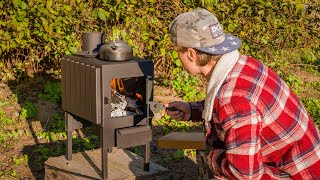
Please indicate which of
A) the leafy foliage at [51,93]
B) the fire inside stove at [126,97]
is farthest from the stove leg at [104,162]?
the leafy foliage at [51,93]

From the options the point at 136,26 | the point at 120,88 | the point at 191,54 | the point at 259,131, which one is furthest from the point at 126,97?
the point at 136,26

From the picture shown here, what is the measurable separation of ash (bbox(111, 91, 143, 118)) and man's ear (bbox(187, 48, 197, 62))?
1.28 metres

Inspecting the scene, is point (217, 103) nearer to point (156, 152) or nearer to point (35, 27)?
point (156, 152)

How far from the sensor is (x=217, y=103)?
9.61 feet

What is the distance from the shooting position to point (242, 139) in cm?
283

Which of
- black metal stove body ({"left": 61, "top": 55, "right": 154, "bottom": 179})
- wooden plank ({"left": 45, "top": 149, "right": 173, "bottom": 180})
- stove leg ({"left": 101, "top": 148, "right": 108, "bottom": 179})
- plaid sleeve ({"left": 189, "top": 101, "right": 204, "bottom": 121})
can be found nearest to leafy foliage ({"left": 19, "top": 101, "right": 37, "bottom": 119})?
wooden plank ({"left": 45, "top": 149, "right": 173, "bottom": 180})

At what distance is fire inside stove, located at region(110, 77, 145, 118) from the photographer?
14.1ft

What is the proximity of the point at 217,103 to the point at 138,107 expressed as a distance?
1.50m

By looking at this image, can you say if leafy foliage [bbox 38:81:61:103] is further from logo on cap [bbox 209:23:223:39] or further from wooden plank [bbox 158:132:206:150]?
logo on cap [bbox 209:23:223:39]

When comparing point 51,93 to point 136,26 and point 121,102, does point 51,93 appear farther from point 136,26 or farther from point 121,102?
point 121,102

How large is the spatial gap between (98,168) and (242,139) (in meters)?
1.92

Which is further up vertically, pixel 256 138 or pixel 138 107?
pixel 256 138

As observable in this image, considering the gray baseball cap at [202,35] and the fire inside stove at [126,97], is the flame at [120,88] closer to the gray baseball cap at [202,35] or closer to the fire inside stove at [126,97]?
the fire inside stove at [126,97]

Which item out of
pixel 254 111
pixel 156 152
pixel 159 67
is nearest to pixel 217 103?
pixel 254 111
